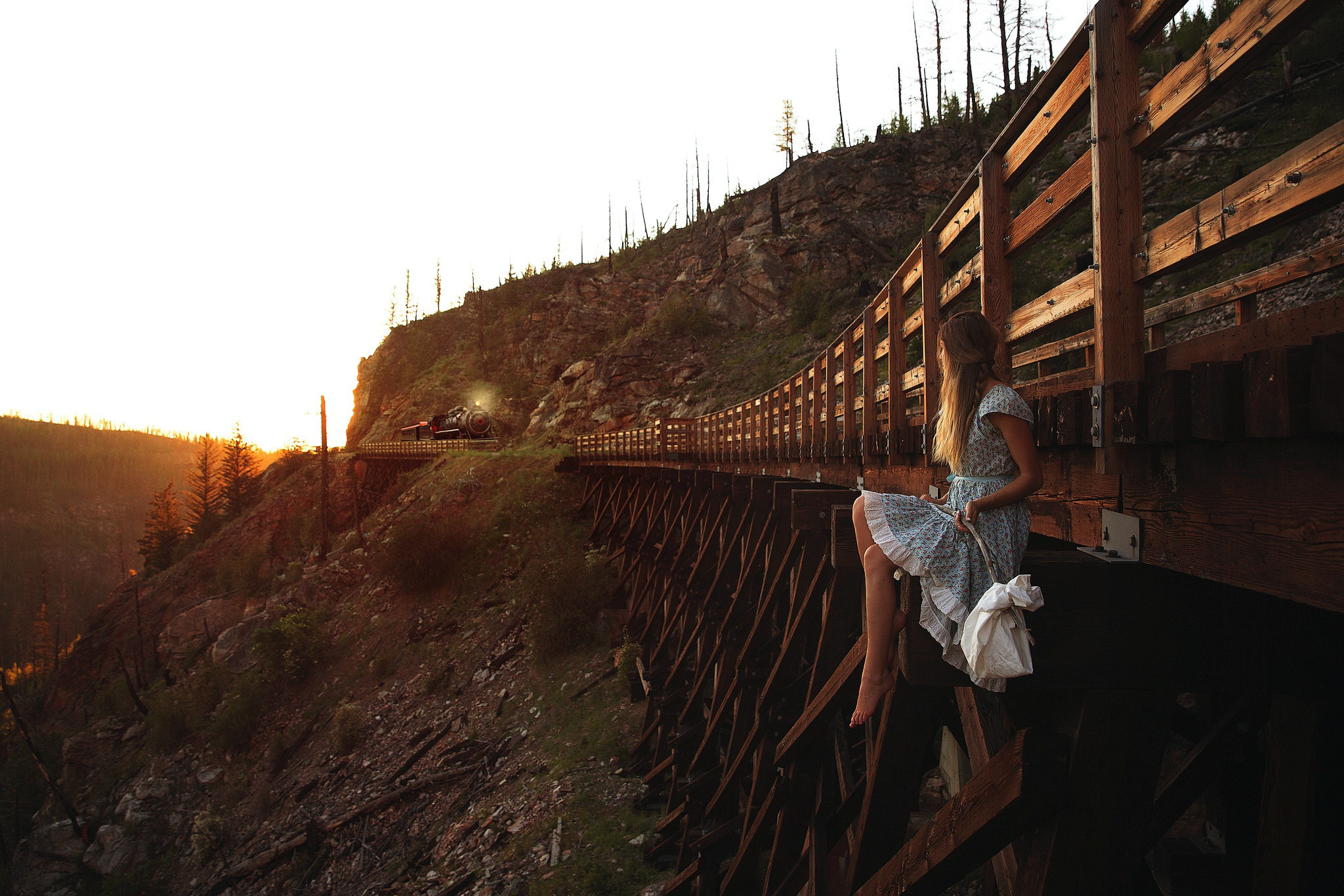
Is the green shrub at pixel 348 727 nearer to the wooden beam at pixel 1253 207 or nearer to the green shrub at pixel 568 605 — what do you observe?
the green shrub at pixel 568 605

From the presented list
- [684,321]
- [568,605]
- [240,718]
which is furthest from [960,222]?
[684,321]

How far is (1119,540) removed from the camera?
1965 mm

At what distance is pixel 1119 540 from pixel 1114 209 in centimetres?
96

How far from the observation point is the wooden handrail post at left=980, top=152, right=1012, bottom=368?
2.85 metres

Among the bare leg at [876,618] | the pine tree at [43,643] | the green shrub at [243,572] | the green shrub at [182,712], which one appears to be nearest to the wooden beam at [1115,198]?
the bare leg at [876,618]

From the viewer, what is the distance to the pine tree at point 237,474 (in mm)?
44688

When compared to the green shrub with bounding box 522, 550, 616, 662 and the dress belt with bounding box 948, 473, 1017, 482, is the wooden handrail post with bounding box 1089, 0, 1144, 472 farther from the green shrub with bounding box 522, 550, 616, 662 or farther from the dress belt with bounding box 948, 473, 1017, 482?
the green shrub with bounding box 522, 550, 616, 662

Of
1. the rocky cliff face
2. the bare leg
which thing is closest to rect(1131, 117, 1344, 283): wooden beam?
the bare leg

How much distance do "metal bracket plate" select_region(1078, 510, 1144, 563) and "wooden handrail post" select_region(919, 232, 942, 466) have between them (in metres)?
1.82

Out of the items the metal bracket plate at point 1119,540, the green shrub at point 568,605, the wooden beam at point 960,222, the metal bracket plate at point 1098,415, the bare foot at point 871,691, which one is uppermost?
the wooden beam at point 960,222

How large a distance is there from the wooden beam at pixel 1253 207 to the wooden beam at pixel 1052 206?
0.35 metres

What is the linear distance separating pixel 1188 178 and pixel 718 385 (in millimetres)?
17992

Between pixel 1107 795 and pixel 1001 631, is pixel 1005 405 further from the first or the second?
pixel 1107 795

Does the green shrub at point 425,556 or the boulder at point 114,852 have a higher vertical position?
the green shrub at point 425,556
